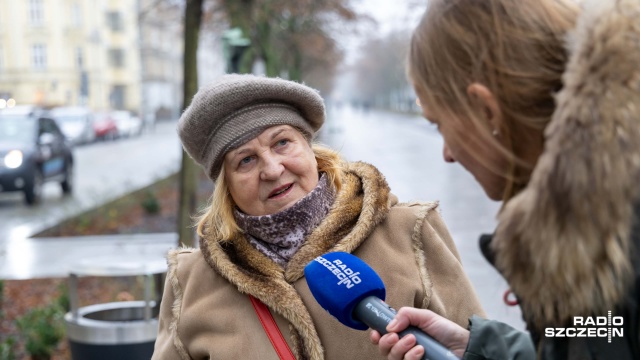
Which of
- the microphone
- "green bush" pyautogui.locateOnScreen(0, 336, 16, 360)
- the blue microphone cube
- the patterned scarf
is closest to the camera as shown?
the microphone

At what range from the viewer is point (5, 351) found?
5266mm

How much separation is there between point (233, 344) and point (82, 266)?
2447 millimetres

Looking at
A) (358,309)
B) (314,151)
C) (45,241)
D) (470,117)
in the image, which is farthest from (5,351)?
(45,241)

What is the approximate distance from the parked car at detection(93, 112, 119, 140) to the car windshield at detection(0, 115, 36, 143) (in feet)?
73.4

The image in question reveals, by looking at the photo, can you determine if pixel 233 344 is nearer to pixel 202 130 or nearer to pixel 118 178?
pixel 202 130

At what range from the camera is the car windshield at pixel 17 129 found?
15.8m

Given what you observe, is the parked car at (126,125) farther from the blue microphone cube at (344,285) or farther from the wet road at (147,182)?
the blue microphone cube at (344,285)

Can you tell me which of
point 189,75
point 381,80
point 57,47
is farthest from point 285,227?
point 381,80

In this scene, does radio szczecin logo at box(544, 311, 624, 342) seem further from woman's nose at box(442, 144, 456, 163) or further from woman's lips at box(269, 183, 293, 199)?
woman's lips at box(269, 183, 293, 199)

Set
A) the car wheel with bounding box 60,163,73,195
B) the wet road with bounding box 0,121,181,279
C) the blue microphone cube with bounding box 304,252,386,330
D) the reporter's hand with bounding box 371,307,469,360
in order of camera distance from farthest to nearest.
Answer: the car wheel with bounding box 60,163,73,195
the wet road with bounding box 0,121,181,279
the blue microphone cube with bounding box 304,252,386,330
the reporter's hand with bounding box 371,307,469,360

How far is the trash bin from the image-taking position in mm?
4086

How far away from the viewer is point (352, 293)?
1.72 metres

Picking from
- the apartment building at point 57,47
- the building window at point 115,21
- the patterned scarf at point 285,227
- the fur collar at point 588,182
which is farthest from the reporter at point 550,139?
the building window at point 115,21

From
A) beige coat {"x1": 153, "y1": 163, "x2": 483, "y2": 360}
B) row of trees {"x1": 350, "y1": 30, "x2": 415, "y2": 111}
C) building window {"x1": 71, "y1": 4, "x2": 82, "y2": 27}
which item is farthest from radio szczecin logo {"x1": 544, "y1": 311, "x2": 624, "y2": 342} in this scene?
row of trees {"x1": 350, "y1": 30, "x2": 415, "y2": 111}
